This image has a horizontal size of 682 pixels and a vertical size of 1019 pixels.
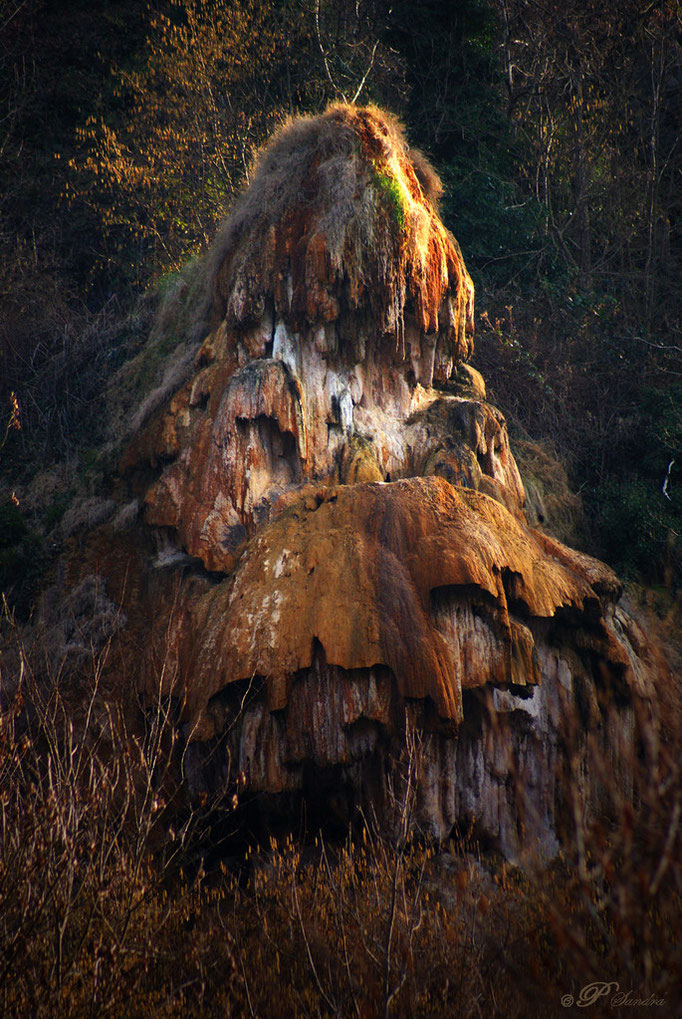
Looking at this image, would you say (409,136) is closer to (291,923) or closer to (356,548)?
(356,548)

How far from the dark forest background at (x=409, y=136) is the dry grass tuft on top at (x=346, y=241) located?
5683mm

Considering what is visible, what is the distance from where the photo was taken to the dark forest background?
16547 mm

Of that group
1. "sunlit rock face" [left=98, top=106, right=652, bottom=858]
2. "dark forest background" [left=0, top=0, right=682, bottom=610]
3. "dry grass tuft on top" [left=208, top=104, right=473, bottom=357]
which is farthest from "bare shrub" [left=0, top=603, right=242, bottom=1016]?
"dark forest background" [left=0, top=0, right=682, bottom=610]

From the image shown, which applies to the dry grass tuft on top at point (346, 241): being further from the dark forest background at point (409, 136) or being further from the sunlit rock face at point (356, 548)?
the dark forest background at point (409, 136)

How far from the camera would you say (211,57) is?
725 inches

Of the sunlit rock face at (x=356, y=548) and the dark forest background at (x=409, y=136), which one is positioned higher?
the dark forest background at (x=409, y=136)

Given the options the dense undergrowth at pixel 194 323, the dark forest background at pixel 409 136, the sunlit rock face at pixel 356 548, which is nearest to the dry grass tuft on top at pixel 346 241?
the sunlit rock face at pixel 356 548

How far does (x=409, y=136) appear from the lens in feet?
66.4

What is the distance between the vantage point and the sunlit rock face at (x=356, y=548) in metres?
6.88

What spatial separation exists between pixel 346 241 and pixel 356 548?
168 inches

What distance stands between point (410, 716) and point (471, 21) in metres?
20.9

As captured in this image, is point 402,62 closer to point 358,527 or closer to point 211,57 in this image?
point 211,57

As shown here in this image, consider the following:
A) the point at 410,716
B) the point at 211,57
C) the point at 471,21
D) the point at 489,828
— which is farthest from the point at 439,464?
the point at 471,21

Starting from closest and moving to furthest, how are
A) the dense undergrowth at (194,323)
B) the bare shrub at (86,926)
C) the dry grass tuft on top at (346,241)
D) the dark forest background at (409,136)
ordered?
the bare shrub at (86,926) → the dense undergrowth at (194,323) → the dry grass tuft on top at (346,241) → the dark forest background at (409,136)
